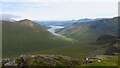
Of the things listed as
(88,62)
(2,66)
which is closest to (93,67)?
(88,62)

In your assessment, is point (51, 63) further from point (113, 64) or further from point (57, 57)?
point (113, 64)

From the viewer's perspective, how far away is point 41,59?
3856cm

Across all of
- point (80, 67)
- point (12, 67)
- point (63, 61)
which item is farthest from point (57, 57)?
point (12, 67)

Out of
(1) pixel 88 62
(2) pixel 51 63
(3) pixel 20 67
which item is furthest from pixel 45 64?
(1) pixel 88 62

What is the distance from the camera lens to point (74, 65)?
38.5 meters

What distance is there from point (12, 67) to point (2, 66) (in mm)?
1941

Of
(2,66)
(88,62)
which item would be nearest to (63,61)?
(88,62)

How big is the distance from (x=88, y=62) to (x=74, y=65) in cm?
205

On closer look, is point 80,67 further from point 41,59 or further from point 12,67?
point 12,67

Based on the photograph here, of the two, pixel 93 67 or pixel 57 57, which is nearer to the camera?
pixel 93 67

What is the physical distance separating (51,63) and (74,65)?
11.1 ft

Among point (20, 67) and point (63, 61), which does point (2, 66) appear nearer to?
point (20, 67)

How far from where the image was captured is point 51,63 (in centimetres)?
3772

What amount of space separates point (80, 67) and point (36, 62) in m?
6.26
